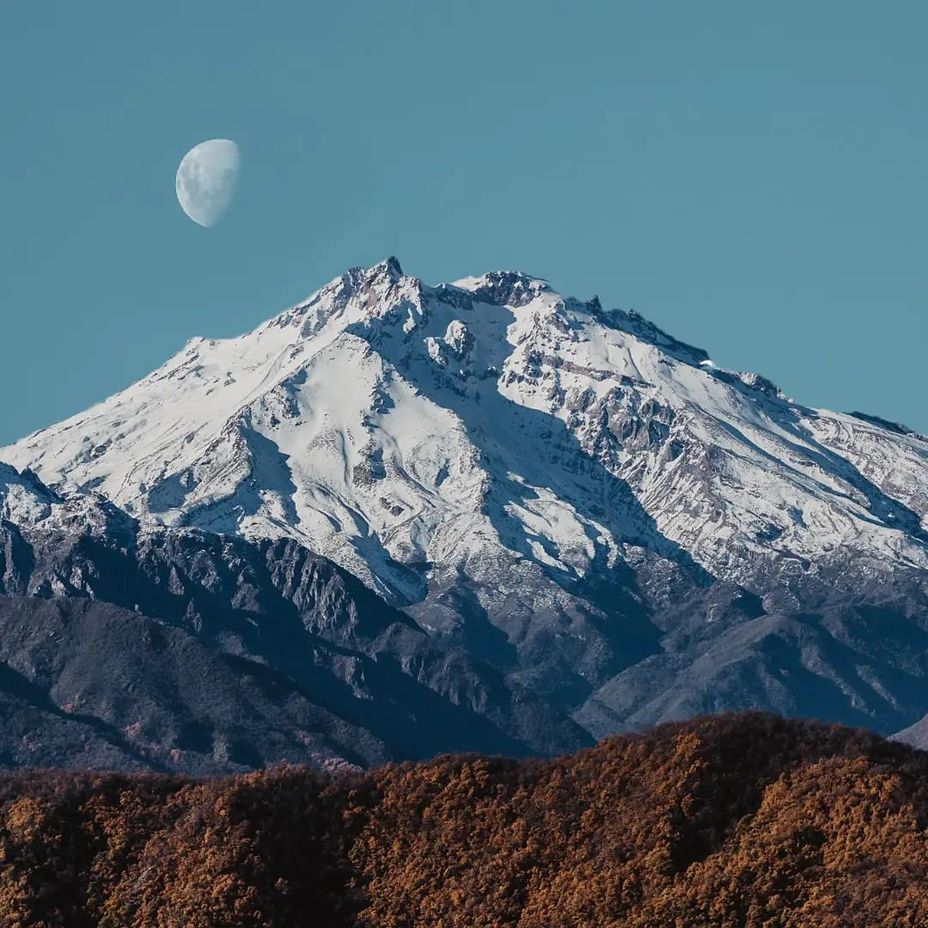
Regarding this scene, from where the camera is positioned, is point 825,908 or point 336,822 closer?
point 825,908

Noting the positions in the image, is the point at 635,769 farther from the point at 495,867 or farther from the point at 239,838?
the point at 239,838

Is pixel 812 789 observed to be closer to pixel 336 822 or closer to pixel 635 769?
pixel 635 769

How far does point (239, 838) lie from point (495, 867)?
7.79 meters

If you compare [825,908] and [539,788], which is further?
[539,788]

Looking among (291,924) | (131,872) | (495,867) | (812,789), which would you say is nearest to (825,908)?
(812,789)

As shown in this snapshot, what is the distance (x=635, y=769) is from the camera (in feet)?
253

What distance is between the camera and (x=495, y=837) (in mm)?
76625

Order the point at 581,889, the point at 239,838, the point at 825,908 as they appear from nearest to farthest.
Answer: the point at 825,908 < the point at 581,889 < the point at 239,838

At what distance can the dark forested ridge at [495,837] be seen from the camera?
233 feet

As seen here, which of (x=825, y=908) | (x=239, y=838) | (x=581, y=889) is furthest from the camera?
(x=239, y=838)

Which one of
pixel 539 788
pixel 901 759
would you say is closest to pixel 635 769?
pixel 539 788

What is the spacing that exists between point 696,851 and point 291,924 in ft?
39.2

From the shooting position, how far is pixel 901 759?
7412 cm

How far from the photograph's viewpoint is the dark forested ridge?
70.9 meters
